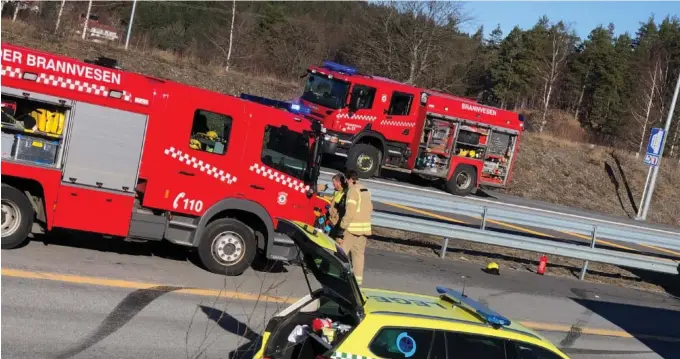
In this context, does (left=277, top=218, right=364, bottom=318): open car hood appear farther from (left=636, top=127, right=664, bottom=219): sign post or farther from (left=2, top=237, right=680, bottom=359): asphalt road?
(left=636, top=127, right=664, bottom=219): sign post

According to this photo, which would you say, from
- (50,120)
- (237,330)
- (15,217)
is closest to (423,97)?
(50,120)

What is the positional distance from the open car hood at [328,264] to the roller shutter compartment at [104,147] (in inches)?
164

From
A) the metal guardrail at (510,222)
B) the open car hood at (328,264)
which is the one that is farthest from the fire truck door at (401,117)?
the open car hood at (328,264)

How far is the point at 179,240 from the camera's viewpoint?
34.7ft

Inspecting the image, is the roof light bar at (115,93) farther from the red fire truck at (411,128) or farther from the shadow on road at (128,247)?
the red fire truck at (411,128)

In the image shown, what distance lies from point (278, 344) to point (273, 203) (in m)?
5.07

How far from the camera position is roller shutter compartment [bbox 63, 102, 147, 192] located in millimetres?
9828

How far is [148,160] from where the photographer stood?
10.2m

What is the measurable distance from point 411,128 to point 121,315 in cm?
1471

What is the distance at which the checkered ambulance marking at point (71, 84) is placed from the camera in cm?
944

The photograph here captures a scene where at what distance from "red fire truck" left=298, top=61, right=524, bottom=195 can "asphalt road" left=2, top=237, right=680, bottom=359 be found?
23.4 feet

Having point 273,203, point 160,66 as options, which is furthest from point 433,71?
point 273,203

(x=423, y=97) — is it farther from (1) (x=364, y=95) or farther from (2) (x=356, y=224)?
(2) (x=356, y=224)

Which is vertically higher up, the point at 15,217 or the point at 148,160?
the point at 148,160
